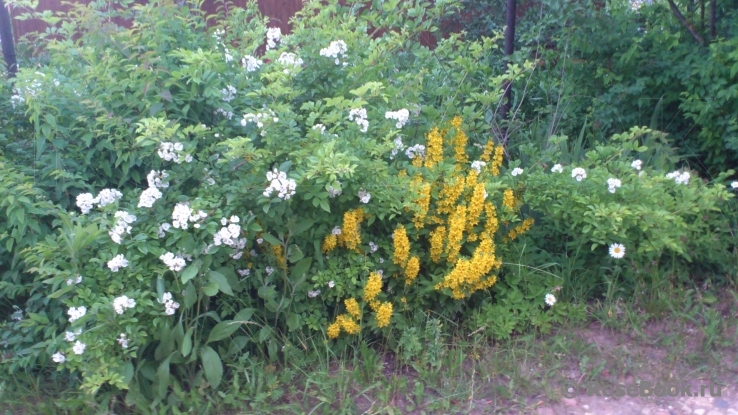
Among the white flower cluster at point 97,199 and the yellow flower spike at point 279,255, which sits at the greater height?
the white flower cluster at point 97,199

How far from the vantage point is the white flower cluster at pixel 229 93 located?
3.92 meters

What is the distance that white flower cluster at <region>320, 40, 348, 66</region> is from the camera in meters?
4.10

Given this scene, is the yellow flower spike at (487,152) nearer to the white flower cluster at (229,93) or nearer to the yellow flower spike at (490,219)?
the yellow flower spike at (490,219)

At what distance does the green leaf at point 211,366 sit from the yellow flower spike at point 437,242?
121 centimetres

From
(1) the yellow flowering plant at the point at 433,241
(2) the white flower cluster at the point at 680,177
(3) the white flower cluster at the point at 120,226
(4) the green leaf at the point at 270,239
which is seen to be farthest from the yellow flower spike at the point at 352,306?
(2) the white flower cluster at the point at 680,177

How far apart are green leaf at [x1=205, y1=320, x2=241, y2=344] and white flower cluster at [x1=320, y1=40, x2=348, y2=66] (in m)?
1.62

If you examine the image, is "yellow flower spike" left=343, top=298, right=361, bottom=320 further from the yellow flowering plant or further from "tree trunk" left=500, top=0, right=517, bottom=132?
"tree trunk" left=500, top=0, right=517, bottom=132

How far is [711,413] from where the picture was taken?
3395mm

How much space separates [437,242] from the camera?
3.77m

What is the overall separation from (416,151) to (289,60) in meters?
0.87

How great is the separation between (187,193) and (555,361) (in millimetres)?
2061

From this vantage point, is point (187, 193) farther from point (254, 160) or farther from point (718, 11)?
point (718, 11)

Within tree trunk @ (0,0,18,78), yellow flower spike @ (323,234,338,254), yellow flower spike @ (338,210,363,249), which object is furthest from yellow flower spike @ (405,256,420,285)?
tree trunk @ (0,0,18,78)

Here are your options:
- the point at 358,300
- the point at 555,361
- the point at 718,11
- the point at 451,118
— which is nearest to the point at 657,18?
the point at 718,11
